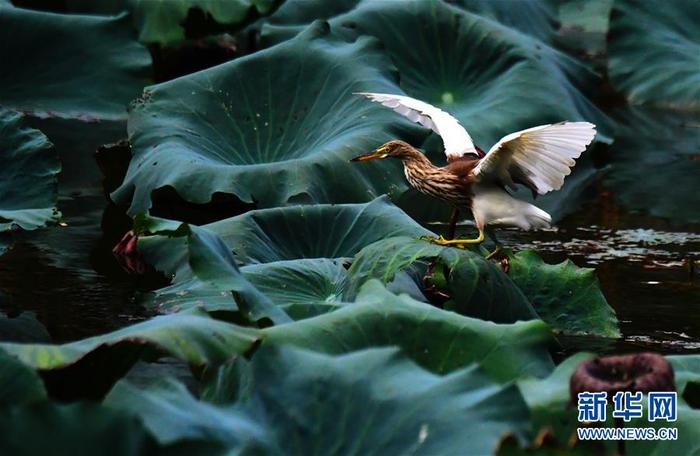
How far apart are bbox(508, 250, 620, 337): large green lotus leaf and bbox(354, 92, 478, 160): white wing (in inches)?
14.5

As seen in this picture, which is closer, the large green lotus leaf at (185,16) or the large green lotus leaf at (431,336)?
the large green lotus leaf at (431,336)

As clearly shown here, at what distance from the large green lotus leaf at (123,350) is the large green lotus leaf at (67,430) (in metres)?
0.61

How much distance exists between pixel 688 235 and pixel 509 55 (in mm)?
1173

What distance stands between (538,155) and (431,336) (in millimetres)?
1024

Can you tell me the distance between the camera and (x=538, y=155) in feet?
11.8

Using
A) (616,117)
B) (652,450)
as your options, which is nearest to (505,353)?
(652,450)

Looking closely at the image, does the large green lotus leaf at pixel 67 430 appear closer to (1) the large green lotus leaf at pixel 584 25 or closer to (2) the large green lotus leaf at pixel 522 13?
(2) the large green lotus leaf at pixel 522 13

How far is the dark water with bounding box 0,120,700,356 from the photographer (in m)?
4.00

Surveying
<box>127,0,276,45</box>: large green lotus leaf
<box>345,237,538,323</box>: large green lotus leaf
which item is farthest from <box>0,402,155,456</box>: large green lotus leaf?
<box>127,0,276,45</box>: large green lotus leaf

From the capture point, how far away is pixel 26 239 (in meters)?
4.82

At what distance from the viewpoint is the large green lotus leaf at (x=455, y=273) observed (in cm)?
332

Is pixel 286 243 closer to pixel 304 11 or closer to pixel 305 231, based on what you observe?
pixel 305 231

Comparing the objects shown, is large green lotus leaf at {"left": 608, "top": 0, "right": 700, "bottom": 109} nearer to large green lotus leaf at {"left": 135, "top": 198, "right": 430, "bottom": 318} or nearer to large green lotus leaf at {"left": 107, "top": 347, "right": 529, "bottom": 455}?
large green lotus leaf at {"left": 135, "top": 198, "right": 430, "bottom": 318}

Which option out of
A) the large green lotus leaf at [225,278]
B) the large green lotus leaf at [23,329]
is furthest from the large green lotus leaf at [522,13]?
the large green lotus leaf at [225,278]
